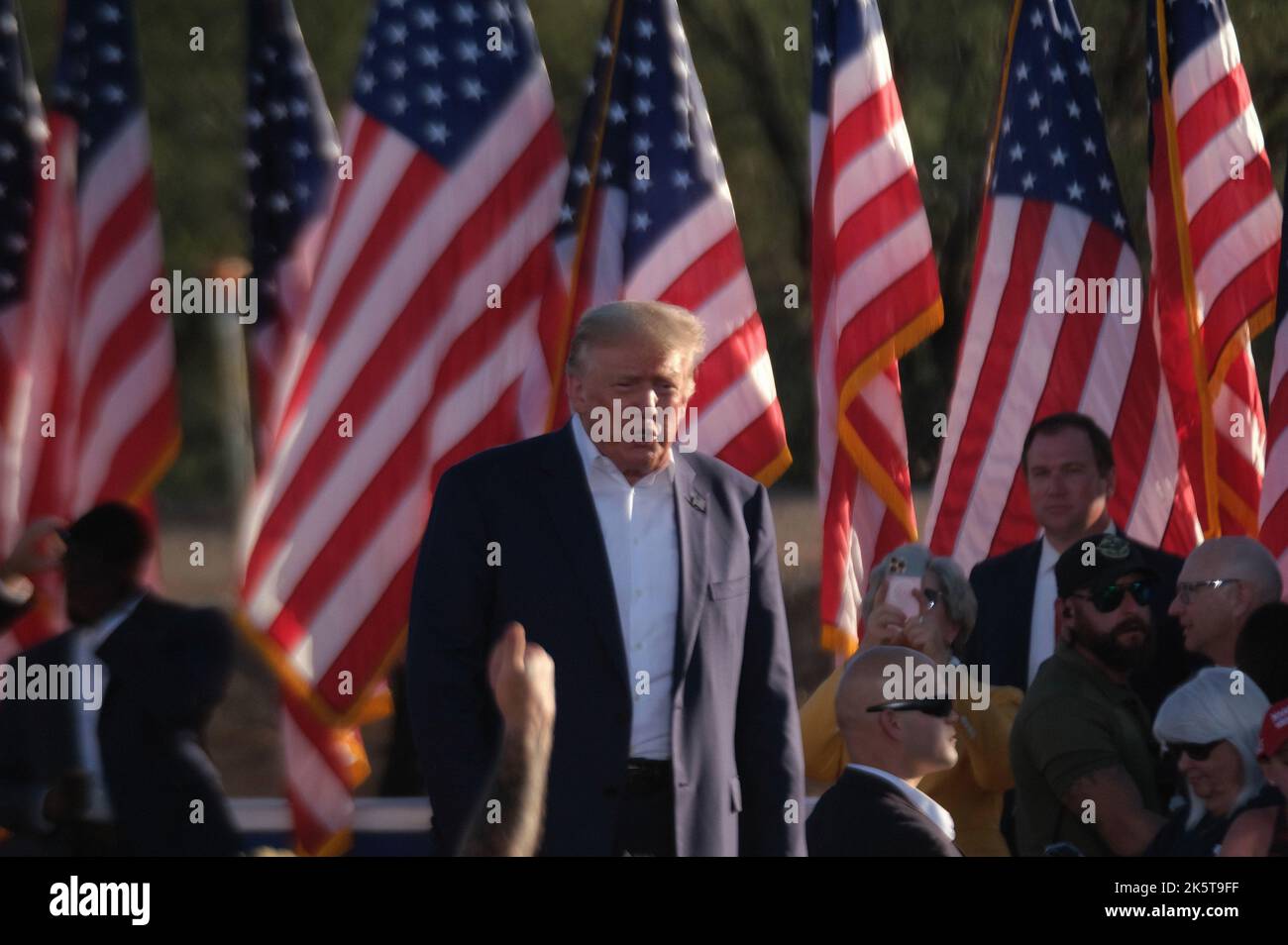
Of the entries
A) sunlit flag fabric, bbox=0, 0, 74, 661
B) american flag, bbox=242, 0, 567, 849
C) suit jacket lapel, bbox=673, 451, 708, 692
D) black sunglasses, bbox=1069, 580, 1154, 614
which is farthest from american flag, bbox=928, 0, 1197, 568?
sunlit flag fabric, bbox=0, 0, 74, 661

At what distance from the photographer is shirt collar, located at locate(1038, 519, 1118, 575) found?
20.0ft

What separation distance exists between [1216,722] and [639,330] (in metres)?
1.67

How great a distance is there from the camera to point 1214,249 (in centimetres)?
688

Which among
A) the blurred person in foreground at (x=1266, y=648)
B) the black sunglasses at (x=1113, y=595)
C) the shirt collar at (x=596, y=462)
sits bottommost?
the blurred person in foreground at (x=1266, y=648)

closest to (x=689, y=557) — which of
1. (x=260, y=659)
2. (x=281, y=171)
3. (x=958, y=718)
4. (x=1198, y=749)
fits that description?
(x=958, y=718)

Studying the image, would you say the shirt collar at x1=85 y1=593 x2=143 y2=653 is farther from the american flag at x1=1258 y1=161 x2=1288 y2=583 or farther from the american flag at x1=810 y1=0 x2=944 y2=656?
the american flag at x1=1258 y1=161 x2=1288 y2=583

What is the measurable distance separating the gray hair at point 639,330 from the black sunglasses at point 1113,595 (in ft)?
4.83

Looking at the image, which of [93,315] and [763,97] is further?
[763,97]

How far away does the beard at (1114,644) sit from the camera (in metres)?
5.28

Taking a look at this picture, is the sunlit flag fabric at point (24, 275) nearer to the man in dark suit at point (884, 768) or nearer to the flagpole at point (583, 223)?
the flagpole at point (583, 223)

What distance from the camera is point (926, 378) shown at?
9172 mm

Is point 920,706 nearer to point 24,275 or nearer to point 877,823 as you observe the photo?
point 877,823

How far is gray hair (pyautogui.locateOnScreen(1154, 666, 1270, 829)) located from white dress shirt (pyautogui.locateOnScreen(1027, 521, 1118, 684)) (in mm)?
1368

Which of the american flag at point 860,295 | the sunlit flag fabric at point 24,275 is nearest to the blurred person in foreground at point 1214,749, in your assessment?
the american flag at point 860,295
